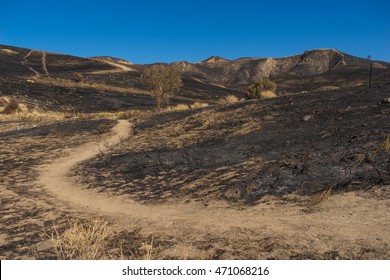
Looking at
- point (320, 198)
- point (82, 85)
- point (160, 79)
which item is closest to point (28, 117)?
point (160, 79)

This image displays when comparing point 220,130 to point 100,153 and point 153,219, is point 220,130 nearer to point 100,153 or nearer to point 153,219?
→ point 100,153

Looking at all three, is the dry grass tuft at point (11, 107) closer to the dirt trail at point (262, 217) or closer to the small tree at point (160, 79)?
the small tree at point (160, 79)

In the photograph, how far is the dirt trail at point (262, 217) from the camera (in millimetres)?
5977

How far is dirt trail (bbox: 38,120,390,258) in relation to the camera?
5.98 metres

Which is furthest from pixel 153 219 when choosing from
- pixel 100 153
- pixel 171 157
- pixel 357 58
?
pixel 357 58

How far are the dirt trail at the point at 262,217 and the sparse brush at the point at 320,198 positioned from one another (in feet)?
0.36

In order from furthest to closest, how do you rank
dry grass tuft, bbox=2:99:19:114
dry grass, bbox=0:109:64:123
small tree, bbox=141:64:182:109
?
small tree, bbox=141:64:182:109, dry grass tuft, bbox=2:99:19:114, dry grass, bbox=0:109:64:123

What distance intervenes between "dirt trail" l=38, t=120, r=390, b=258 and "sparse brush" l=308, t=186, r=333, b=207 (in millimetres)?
110

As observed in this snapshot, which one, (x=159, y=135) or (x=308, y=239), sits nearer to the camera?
(x=308, y=239)

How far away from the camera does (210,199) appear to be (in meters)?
8.55

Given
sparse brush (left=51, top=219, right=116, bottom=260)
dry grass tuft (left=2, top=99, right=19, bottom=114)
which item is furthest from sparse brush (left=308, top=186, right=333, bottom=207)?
dry grass tuft (left=2, top=99, right=19, bottom=114)

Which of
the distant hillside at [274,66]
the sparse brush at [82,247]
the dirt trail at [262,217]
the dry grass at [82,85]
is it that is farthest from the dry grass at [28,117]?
the distant hillside at [274,66]

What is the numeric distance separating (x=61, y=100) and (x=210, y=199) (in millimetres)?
44152

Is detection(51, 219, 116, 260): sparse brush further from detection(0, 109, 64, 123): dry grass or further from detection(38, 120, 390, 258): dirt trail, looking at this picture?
detection(0, 109, 64, 123): dry grass
